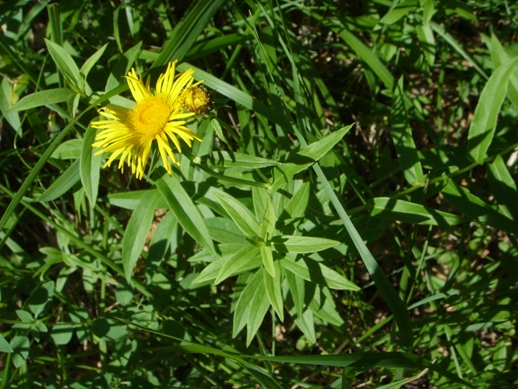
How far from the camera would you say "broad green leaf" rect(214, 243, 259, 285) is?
1.93 metres

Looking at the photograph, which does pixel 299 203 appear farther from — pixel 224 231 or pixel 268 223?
pixel 224 231

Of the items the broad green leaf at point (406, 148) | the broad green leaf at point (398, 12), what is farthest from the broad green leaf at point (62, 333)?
the broad green leaf at point (398, 12)

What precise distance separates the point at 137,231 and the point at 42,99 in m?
0.67

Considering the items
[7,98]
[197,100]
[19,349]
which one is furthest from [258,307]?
[7,98]

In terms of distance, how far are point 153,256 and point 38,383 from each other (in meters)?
0.85

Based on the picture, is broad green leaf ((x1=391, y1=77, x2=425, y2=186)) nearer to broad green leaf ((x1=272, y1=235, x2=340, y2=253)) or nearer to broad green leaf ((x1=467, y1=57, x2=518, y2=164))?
broad green leaf ((x1=467, y1=57, x2=518, y2=164))

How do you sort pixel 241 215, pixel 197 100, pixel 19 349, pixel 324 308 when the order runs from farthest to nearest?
pixel 19 349 < pixel 324 308 < pixel 241 215 < pixel 197 100

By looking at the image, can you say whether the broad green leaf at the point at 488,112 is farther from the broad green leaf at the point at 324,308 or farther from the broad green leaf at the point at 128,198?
the broad green leaf at the point at 128,198

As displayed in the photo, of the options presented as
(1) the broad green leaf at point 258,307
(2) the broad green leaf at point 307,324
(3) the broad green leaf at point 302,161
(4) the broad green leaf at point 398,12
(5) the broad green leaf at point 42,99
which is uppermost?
(4) the broad green leaf at point 398,12

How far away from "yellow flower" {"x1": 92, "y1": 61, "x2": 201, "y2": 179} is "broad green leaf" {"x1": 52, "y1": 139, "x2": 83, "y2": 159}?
29 cm

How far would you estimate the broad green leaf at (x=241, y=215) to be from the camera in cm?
204

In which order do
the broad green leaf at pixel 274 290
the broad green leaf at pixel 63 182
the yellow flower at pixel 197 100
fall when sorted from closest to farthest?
the yellow flower at pixel 197 100
the broad green leaf at pixel 274 290
the broad green leaf at pixel 63 182

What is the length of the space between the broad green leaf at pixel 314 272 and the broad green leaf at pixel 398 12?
1.38 meters

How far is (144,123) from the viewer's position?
1.96 meters
